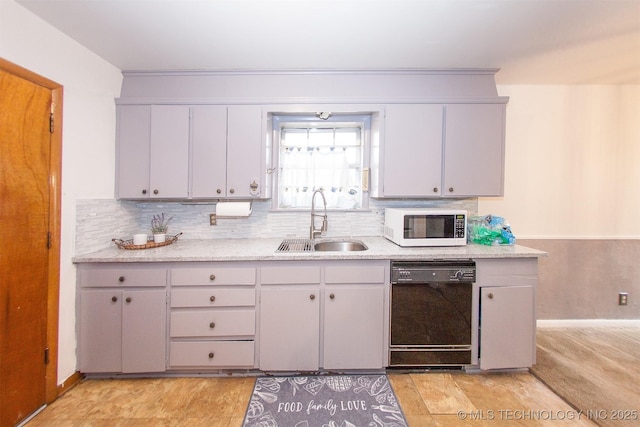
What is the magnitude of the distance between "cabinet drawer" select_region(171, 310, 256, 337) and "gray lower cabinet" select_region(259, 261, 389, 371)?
0.11 metres

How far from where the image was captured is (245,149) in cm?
232

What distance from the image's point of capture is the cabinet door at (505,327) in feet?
6.59

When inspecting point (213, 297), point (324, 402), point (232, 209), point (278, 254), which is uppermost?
point (232, 209)

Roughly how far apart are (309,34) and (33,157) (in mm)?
1896

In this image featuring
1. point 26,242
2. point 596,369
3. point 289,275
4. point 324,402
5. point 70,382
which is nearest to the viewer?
point 26,242

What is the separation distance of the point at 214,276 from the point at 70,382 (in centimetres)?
121

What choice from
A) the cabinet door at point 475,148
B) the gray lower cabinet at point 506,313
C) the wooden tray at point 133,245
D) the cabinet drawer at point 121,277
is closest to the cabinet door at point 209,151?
the wooden tray at point 133,245

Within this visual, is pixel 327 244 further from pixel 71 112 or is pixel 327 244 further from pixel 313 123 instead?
pixel 71 112

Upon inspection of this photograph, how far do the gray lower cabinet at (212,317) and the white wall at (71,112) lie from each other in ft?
2.25

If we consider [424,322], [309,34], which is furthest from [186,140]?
[424,322]

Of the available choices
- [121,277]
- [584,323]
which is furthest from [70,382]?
[584,323]

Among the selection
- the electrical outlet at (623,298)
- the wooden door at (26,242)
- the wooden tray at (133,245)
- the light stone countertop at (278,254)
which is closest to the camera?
the wooden door at (26,242)

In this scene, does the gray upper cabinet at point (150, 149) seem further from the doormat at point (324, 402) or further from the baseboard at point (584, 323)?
the baseboard at point (584, 323)

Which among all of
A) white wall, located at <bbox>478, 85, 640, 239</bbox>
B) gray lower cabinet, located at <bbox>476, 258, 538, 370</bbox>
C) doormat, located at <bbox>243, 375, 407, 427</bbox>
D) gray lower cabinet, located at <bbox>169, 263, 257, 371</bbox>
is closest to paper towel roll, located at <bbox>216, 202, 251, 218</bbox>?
gray lower cabinet, located at <bbox>169, 263, 257, 371</bbox>
